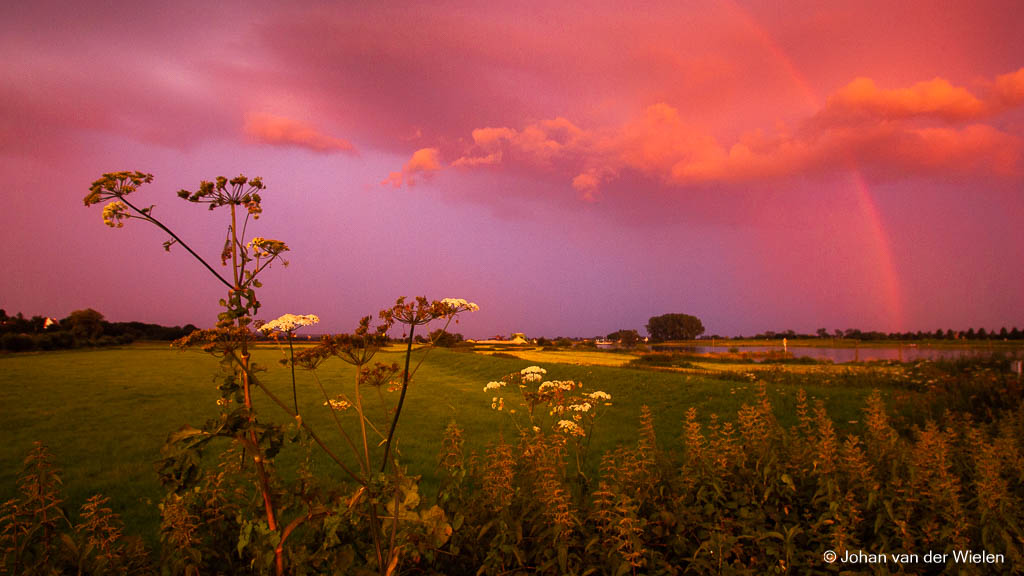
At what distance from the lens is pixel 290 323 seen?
3.12 metres

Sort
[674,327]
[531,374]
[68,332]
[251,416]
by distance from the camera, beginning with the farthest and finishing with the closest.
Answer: [674,327], [68,332], [531,374], [251,416]

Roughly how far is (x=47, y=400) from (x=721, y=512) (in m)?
20.0

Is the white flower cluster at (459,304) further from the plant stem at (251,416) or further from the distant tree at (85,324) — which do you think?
the distant tree at (85,324)

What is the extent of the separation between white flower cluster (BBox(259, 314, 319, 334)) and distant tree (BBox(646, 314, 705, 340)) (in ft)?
371

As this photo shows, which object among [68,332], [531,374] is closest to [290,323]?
[531,374]

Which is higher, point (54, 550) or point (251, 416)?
point (251, 416)

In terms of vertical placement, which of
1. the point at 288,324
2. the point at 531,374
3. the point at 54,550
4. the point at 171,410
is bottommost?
the point at 171,410

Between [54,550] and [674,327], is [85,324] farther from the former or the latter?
[674,327]

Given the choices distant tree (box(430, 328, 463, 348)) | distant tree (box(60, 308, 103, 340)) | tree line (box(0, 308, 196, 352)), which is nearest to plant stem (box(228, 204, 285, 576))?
distant tree (box(430, 328, 463, 348))

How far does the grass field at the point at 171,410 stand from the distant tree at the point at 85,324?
1124cm

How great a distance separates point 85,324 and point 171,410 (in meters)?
33.6

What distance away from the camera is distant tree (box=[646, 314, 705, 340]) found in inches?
4385

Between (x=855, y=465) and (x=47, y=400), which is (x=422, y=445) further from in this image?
(x=47, y=400)

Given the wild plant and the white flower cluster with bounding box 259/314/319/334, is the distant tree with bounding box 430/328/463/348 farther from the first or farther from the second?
the wild plant
